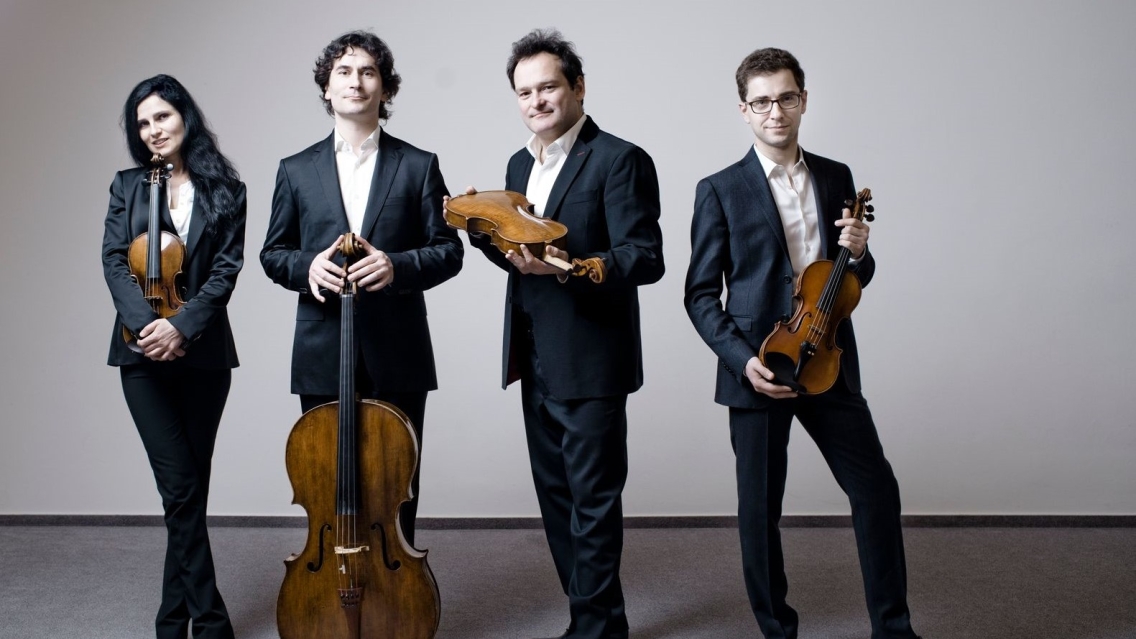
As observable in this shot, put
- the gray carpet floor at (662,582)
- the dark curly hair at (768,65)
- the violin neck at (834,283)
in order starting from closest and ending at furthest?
the violin neck at (834,283), the dark curly hair at (768,65), the gray carpet floor at (662,582)

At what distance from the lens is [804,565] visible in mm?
3674

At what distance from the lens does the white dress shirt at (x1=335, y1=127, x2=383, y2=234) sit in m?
2.70

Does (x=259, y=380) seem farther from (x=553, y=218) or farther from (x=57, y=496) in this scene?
(x=553, y=218)

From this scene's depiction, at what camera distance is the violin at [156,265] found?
2.63 meters

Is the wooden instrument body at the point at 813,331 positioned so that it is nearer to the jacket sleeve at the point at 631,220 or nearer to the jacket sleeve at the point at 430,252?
the jacket sleeve at the point at 631,220

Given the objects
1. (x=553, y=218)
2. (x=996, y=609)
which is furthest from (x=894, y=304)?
(x=553, y=218)

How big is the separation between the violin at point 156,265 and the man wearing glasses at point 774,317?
4.48ft

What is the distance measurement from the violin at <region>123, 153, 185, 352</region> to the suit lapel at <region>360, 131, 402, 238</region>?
51cm

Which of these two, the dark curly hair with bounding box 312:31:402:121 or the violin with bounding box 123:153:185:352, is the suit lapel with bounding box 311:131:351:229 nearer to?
the dark curly hair with bounding box 312:31:402:121

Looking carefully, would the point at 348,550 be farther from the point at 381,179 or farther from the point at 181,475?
the point at 381,179

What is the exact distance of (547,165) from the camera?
2658mm

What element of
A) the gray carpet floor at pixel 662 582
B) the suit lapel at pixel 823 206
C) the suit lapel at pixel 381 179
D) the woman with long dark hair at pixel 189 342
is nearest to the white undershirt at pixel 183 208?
the woman with long dark hair at pixel 189 342

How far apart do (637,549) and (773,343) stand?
1.77 m

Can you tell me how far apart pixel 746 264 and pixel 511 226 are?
641 millimetres
